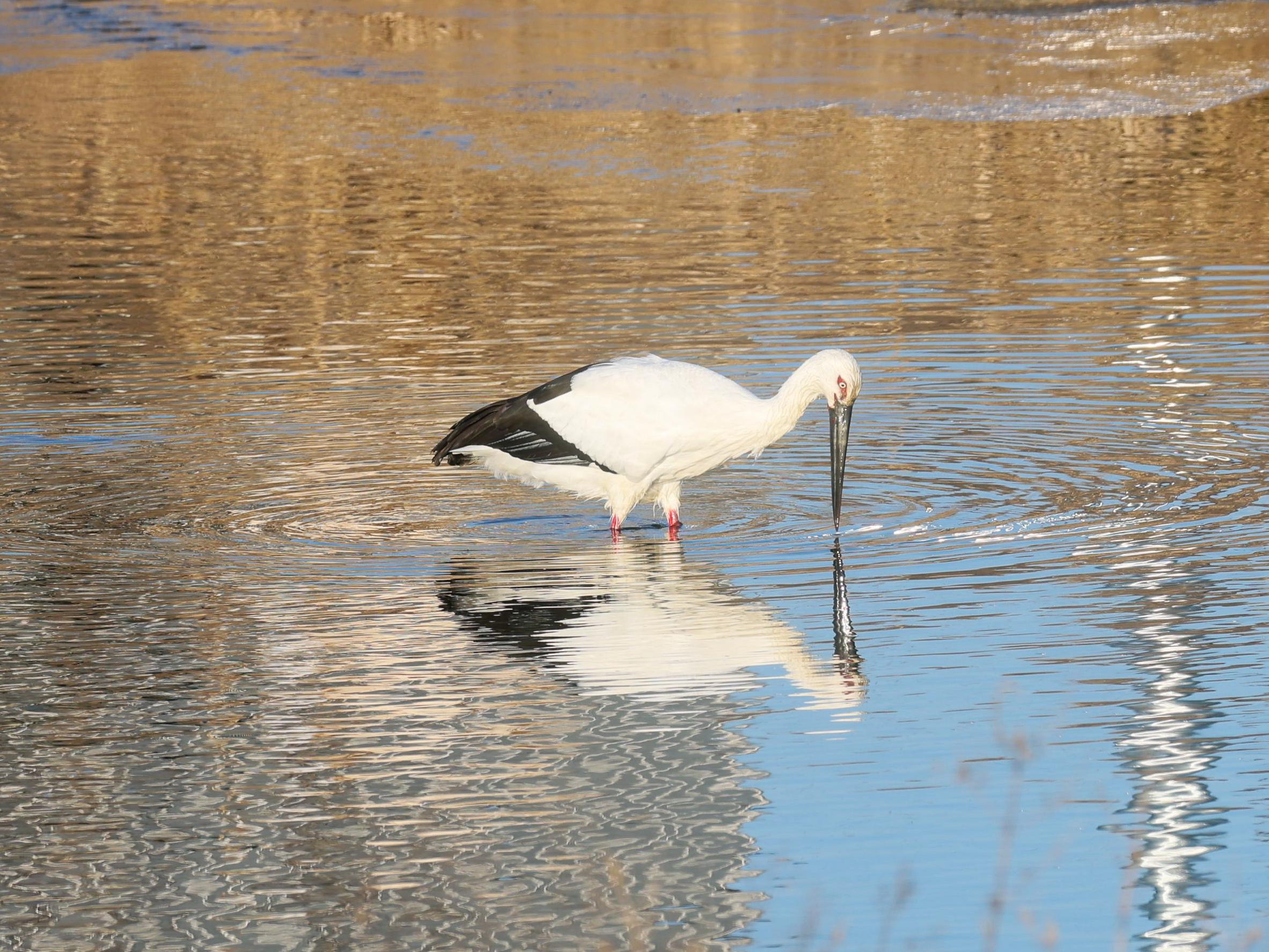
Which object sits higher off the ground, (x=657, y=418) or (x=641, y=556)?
(x=657, y=418)

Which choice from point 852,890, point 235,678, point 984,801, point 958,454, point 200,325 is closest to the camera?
point 852,890

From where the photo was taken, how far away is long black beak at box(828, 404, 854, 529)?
9.49 meters

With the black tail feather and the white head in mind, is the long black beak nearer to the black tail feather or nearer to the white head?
the white head

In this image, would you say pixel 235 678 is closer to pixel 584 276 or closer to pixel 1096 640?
pixel 1096 640

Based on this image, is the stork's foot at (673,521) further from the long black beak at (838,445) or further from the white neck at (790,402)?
the long black beak at (838,445)

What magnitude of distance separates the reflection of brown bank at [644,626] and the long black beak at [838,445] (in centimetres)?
40

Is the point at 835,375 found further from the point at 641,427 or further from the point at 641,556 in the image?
the point at 641,556

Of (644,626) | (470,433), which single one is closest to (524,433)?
(470,433)

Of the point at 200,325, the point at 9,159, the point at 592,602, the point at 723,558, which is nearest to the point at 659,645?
the point at 592,602

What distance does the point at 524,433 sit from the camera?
10.2 m

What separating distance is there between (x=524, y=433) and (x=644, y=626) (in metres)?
2.20

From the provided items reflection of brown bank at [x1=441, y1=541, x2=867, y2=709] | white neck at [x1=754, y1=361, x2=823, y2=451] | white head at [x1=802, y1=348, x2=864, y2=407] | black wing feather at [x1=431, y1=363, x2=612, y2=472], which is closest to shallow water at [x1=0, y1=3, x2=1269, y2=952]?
reflection of brown bank at [x1=441, y1=541, x2=867, y2=709]

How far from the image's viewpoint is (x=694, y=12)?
2995 centimetres

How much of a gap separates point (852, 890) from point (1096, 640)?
2.54 metres
